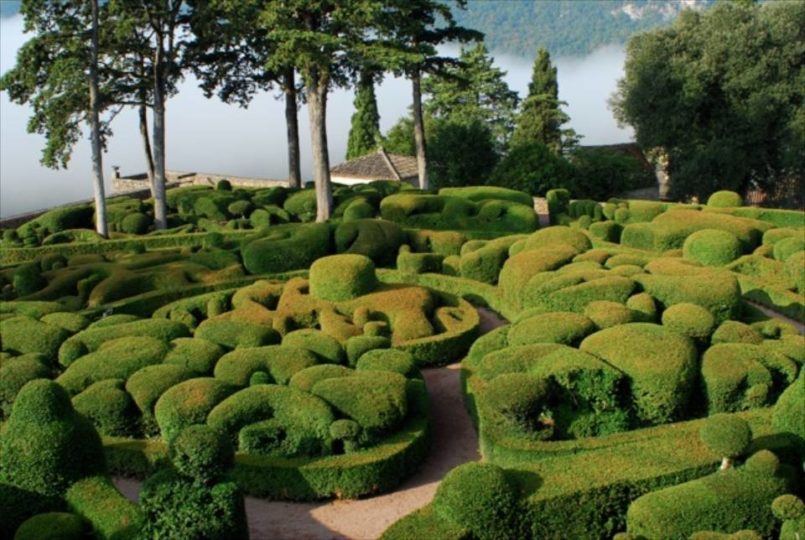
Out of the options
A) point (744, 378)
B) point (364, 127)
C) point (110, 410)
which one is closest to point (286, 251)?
point (110, 410)

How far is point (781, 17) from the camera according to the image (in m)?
37.8

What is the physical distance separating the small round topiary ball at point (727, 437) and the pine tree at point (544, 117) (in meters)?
38.5

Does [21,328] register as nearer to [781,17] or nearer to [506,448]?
[506,448]

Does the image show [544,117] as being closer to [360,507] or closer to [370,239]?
[370,239]

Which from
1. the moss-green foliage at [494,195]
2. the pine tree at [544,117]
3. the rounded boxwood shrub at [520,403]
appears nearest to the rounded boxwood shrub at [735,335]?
the rounded boxwood shrub at [520,403]

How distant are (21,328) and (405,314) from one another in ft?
27.2

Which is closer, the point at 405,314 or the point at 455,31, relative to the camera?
the point at 405,314

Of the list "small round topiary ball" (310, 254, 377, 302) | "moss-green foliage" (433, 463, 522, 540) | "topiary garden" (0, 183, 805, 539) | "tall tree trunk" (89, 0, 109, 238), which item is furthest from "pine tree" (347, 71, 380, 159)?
"moss-green foliage" (433, 463, 522, 540)

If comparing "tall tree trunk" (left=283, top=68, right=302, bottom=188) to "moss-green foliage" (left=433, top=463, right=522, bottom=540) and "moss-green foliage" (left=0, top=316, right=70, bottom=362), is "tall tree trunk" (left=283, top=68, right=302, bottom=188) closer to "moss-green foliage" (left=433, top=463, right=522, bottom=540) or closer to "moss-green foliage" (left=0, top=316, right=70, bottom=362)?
"moss-green foliage" (left=0, top=316, right=70, bottom=362)

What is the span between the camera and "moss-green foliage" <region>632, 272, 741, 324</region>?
1861 centimetres

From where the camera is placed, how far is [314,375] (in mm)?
16484

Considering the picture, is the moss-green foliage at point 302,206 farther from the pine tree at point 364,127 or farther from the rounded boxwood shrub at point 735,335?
the pine tree at point 364,127

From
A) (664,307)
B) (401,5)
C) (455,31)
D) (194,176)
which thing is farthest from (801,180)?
(194,176)

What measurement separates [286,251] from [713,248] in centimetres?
1166
